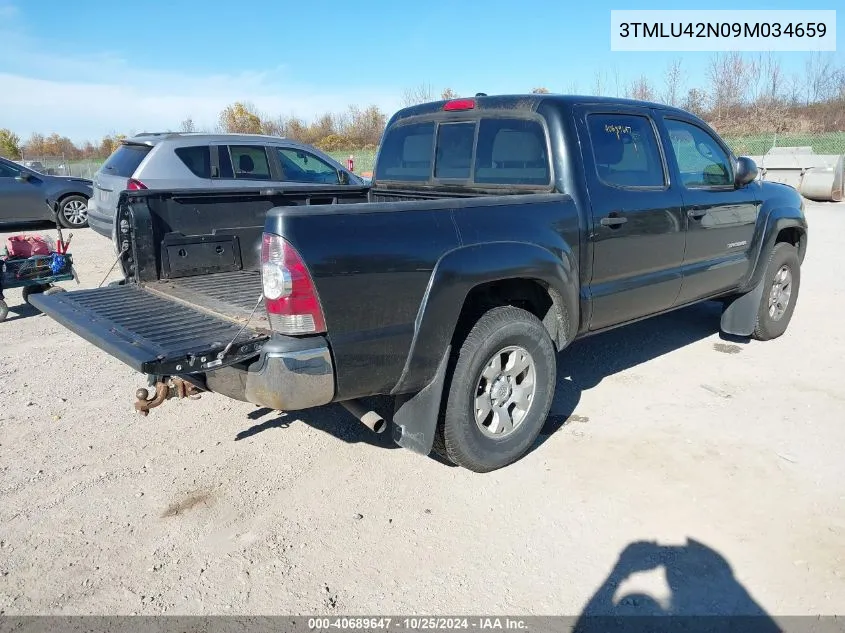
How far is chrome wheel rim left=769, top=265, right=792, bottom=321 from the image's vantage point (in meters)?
5.84

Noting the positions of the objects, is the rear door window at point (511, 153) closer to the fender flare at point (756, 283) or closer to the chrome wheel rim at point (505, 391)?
the chrome wheel rim at point (505, 391)

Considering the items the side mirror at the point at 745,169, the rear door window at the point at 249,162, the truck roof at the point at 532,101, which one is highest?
the rear door window at the point at 249,162

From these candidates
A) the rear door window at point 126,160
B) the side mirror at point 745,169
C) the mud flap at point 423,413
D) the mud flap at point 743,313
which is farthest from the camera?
the rear door window at point 126,160

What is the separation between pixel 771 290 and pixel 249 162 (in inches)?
272

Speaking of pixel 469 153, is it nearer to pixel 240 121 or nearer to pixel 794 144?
pixel 794 144

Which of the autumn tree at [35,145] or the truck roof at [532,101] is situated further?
the autumn tree at [35,145]

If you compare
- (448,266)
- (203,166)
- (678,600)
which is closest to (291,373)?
(448,266)

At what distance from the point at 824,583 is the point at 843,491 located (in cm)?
87

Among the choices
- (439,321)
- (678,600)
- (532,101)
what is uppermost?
(532,101)

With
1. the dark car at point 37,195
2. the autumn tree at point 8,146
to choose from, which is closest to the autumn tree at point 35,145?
the autumn tree at point 8,146

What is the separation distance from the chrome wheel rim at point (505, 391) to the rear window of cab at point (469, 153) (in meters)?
1.09

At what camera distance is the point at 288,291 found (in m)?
2.74

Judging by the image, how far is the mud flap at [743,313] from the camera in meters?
5.66

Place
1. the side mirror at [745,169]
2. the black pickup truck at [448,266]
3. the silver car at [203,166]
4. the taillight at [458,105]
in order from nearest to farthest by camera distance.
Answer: the black pickup truck at [448,266] → the taillight at [458,105] → the side mirror at [745,169] → the silver car at [203,166]
